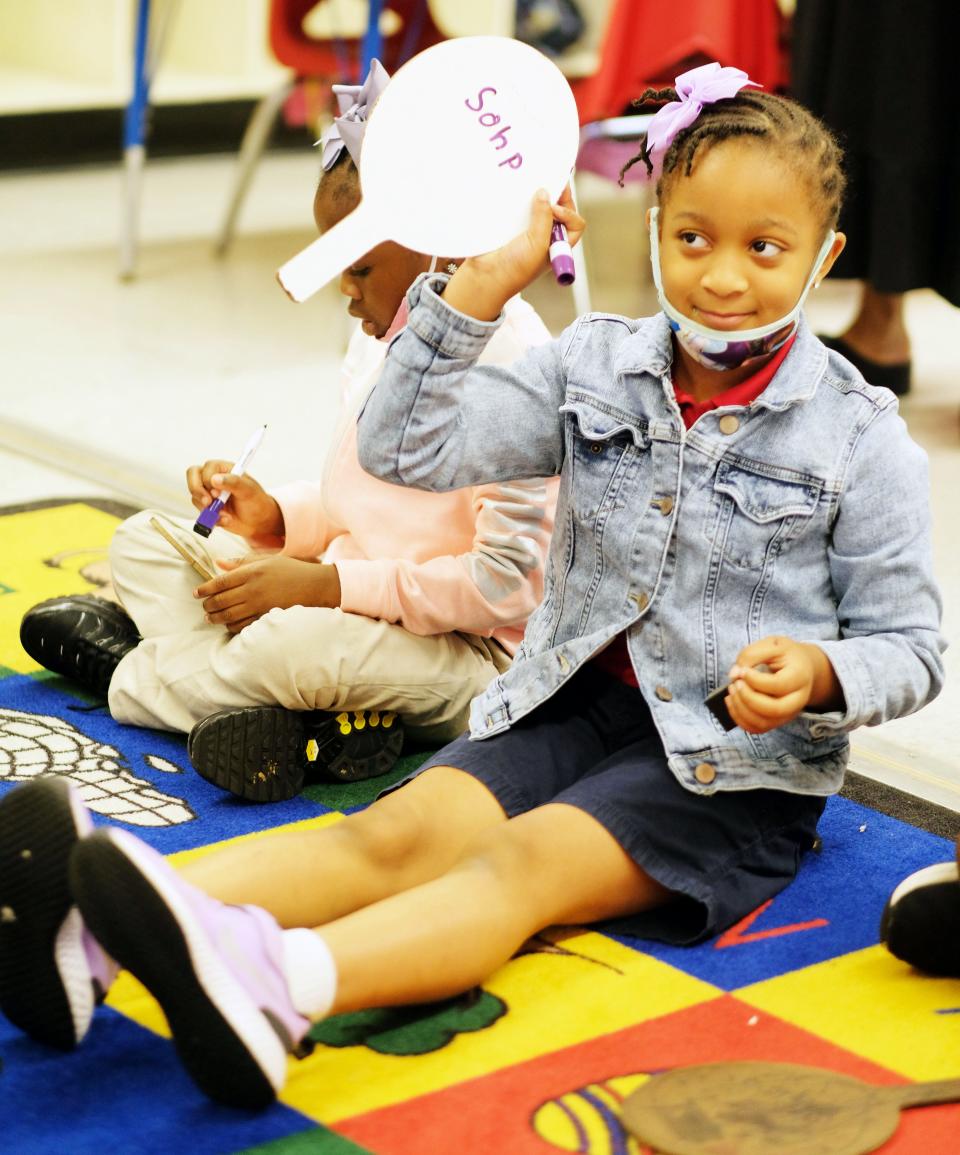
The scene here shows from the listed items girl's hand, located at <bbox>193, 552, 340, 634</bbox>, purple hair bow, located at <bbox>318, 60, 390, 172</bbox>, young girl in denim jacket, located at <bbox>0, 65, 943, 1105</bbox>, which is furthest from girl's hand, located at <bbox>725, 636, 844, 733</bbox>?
purple hair bow, located at <bbox>318, 60, 390, 172</bbox>

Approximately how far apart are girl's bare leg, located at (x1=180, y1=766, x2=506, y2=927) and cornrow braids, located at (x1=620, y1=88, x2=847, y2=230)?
419 millimetres

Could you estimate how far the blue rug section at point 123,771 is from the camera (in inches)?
51.2

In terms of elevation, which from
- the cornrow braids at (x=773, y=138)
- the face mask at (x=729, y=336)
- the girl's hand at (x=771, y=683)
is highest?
the cornrow braids at (x=773, y=138)

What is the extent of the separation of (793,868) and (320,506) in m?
0.55

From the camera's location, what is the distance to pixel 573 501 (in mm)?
1218

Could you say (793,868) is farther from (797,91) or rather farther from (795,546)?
(797,91)

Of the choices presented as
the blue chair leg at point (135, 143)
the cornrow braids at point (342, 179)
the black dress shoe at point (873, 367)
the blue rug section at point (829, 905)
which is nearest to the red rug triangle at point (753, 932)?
the blue rug section at point (829, 905)

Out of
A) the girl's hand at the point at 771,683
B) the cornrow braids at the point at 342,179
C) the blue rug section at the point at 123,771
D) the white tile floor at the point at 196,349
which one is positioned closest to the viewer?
the girl's hand at the point at 771,683

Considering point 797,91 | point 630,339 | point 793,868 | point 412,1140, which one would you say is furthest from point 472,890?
point 797,91

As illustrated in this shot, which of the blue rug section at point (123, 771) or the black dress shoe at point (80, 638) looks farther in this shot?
the black dress shoe at point (80, 638)

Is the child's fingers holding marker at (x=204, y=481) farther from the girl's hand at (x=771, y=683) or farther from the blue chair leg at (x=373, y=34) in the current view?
the blue chair leg at (x=373, y=34)

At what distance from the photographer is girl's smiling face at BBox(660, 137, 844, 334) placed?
1.09 metres

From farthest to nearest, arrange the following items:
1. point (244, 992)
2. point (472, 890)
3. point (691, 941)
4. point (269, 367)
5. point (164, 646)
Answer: point (269, 367), point (164, 646), point (691, 941), point (472, 890), point (244, 992)

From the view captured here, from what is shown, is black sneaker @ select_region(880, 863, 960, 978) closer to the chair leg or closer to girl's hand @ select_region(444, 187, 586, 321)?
girl's hand @ select_region(444, 187, 586, 321)
